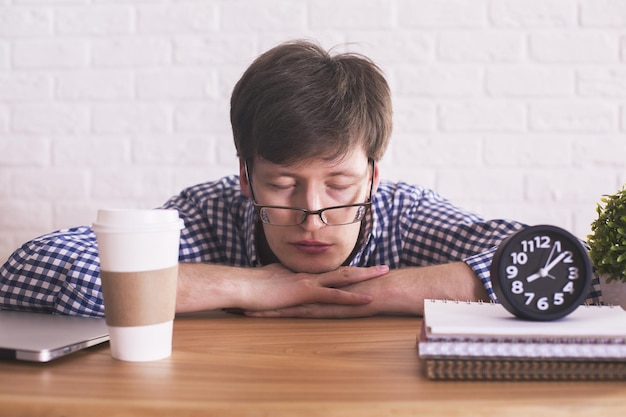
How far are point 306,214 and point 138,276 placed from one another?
634mm

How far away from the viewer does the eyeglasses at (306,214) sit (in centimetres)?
141

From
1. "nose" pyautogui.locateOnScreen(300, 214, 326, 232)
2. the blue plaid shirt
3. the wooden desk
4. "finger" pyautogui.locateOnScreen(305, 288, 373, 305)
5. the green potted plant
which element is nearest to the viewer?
the wooden desk

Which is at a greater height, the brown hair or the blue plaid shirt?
the brown hair

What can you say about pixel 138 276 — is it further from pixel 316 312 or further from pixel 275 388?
pixel 316 312

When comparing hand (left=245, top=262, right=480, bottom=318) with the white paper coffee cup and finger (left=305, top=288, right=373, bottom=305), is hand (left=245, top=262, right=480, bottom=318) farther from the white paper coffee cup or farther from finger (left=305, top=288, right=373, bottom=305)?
the white paper coffee cup

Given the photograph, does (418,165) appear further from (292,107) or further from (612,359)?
(612,359)

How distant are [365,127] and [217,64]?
0.81 meters

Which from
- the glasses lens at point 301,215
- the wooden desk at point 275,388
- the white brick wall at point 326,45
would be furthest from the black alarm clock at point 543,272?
the white brick wall at point 326,45

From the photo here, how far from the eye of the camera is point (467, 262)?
1.33 m

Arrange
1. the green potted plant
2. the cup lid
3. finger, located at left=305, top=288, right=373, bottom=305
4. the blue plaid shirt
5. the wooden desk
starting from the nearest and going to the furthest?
the wooden desk < the cup lid < the green potted plant < finger, located at left=305, top=288, right=373, bottom=305 < the blue plaid shirt

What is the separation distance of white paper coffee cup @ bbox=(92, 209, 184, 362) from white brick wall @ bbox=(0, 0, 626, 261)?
1.37 meters

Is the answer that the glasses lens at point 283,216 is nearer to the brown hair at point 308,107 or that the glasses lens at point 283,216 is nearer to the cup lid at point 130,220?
the brown hair at point 308,107

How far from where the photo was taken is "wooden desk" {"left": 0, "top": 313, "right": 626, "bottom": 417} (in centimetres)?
66

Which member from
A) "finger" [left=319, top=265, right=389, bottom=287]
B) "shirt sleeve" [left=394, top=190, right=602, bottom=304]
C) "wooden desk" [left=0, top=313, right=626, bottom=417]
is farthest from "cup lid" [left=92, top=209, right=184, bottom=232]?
"shirt sleeve" [left=394, top=190, right=602, bottom=304]
